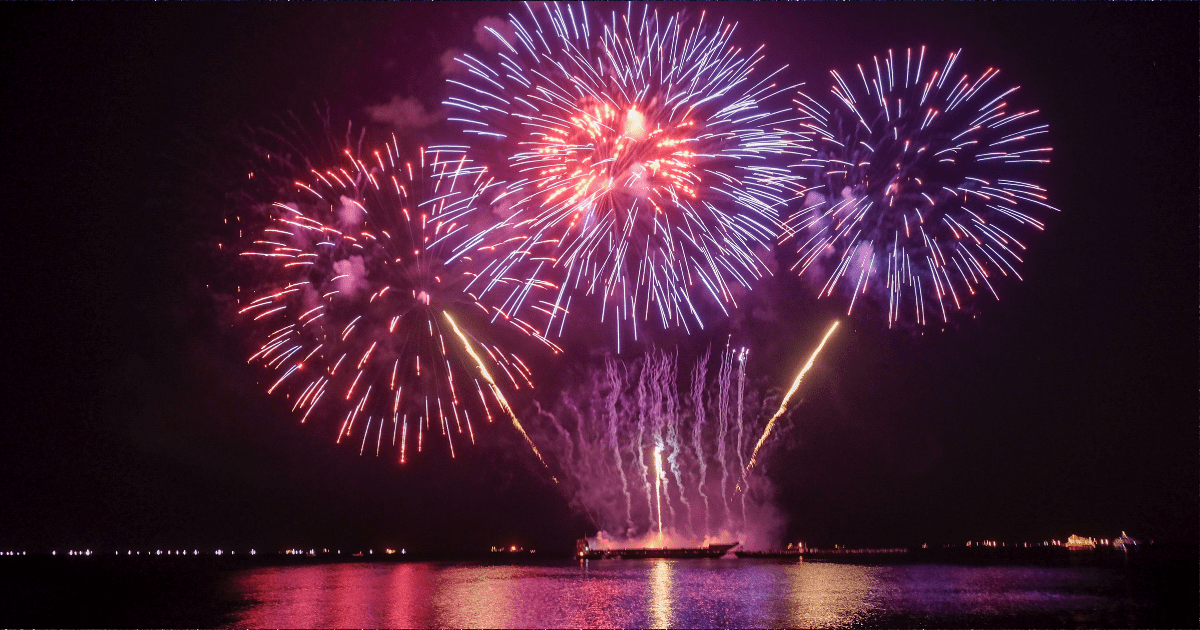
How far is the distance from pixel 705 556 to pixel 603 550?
959cm

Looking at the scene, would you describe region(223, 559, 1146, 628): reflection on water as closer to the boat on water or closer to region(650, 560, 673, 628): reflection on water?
region(650, 560, 673, 628): reflection on water

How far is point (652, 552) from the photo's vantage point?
6319 centimetres

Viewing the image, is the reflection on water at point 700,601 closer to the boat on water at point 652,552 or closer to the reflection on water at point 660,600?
the reflection on water at point 660,600

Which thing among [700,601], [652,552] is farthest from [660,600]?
[652,552]

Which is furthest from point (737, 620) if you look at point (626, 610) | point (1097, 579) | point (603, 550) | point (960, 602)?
point (603, 550)

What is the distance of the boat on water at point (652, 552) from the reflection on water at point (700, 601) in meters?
21.8

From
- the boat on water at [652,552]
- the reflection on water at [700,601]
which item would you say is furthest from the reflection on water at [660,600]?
the boat on water at [652,552]

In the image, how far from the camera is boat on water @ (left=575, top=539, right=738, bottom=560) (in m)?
60.7

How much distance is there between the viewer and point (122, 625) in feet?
76.6

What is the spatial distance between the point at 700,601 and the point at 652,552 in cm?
3922

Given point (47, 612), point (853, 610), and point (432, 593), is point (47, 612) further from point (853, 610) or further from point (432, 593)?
point (853, 610)

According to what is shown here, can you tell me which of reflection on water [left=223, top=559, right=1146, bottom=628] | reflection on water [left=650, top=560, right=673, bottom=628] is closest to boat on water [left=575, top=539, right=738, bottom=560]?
reflection on water [left=223, top=559, right=1146, bottom=628]

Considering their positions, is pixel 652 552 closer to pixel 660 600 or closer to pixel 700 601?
pixel 660 600

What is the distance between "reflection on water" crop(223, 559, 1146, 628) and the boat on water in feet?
71.5
